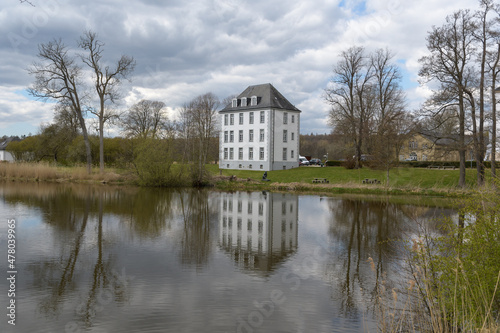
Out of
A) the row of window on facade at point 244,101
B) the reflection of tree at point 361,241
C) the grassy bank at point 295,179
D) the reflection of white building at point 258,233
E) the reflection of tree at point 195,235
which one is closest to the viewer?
the reflection of tree at point 361,241

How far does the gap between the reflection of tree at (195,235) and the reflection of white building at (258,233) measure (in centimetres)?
56

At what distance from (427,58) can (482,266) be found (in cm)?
2725

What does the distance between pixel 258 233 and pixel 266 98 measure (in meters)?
41.3

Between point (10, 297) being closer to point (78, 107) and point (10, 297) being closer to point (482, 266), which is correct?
point (482, 266)

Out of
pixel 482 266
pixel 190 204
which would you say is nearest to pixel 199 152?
pixel 190 204

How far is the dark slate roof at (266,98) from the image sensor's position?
51.3 m

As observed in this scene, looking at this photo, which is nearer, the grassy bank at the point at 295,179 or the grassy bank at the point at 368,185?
the grassy bank at the point at 368,185

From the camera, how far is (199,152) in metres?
31.0

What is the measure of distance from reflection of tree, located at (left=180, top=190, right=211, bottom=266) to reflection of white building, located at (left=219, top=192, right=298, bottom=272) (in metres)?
0.56

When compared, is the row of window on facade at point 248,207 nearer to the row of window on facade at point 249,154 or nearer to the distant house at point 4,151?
the row of window on facade at point 249,154

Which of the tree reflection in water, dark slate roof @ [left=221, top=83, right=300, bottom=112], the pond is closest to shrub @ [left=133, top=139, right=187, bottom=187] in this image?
the pond

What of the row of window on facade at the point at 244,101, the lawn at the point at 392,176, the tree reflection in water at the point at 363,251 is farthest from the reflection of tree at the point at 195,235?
the row of window on facade at the point at 244,101

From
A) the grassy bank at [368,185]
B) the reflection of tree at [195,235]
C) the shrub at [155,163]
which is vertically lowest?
the reflection of tree at [195,235]

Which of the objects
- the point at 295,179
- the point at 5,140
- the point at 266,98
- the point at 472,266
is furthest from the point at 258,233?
the point at 5,140
